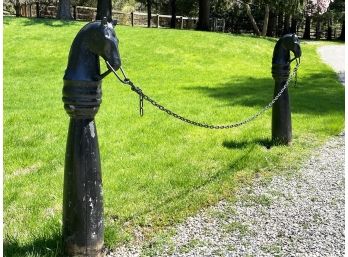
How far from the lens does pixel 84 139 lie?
332 centimetres

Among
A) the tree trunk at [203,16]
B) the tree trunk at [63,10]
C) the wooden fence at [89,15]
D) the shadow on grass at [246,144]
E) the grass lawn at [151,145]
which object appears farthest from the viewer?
the wooden fence at [89,15]

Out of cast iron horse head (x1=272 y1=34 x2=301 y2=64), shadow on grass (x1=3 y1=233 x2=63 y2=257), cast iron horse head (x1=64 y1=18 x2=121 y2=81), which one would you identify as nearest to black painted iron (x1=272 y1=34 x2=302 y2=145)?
cast iron horse head (x1=272 y1=34 x2=301 y2=64)

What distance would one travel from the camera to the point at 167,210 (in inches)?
170

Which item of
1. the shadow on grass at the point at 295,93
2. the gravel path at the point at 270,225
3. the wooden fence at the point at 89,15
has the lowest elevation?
the gravel path at the point at 270,225

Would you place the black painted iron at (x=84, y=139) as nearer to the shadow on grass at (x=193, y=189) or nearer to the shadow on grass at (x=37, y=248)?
the shadow on grass at (x=37, y=248)

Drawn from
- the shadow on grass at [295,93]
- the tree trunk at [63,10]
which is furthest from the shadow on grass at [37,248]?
the tree trunk at [63,10]

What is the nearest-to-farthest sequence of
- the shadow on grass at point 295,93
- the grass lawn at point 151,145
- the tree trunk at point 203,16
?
the grass lawn at point 151,145
the shadow on grass at point 295,93
the tree trunk at point 203,16

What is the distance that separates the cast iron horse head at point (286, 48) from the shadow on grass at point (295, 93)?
10.2 ft

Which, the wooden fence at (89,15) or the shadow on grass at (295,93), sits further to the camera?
the wooden fence at (89,15)

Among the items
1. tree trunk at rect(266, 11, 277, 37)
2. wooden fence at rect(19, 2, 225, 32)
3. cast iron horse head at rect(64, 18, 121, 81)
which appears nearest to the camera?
cast iron horse head at rect(64, 18, 121, 81)

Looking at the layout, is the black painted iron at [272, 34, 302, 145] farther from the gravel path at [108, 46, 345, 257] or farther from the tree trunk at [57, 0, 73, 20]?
the tree trunk at [57, 0, 73, 20]

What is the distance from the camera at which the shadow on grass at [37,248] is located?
11.0 ft

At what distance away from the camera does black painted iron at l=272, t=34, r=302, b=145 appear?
639 centimetres

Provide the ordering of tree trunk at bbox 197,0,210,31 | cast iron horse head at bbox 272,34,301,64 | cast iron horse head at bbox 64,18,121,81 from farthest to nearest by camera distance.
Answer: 1. tree trunk at bbox 197,0,210,31
2. cast iron horse head at bbox 272,34,301,64
3. cast iron horse head at bbox 64,18,121,81
